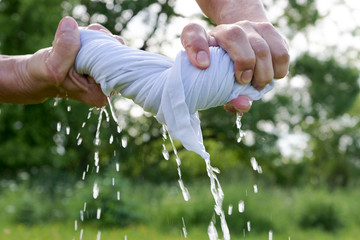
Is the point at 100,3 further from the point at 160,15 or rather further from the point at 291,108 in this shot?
the point at 291,108

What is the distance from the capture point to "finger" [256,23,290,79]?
1572 mm

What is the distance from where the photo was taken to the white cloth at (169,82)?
1.53 m

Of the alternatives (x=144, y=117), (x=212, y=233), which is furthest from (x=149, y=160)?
(x=212, y=233)

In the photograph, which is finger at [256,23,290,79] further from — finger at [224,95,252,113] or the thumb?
the thumb

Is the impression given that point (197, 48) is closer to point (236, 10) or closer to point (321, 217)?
point (236, 10)

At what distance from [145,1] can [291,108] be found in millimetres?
5598

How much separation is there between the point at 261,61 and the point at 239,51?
0.07 meters

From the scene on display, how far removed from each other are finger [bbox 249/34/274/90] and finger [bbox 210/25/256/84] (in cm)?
2

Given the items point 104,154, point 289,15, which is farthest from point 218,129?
point 289,15

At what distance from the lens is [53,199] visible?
10.5m

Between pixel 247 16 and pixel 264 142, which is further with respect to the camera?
pixel 264 142

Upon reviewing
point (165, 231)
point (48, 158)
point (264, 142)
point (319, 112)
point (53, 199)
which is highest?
point (165, 231)

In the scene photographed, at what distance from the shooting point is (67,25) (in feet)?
5.63

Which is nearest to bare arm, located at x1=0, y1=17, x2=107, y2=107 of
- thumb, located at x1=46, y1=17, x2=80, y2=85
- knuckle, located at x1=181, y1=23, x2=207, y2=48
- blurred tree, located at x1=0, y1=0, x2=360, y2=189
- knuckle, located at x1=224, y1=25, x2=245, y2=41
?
thumb, located at x1=46, y1=17, x2=80, y2=85
